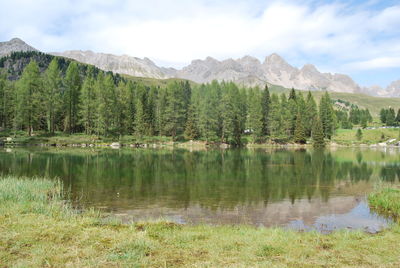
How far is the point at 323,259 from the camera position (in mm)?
10094

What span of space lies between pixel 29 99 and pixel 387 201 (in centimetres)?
8954

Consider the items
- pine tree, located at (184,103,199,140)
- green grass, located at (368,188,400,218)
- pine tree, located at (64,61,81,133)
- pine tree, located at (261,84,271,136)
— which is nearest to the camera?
green grass, located at (368,188,400,218)

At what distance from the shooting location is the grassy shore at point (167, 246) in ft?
30.4

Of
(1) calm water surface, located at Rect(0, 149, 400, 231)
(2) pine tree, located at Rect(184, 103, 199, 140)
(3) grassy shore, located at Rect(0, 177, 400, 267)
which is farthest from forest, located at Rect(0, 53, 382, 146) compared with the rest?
(3) grassy shore, located at Rect(0, 177, 400, 267)

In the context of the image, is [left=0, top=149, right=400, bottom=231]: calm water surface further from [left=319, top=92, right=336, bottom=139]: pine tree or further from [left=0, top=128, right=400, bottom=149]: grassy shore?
[left=319, top=92, right=336, bottom=139]: pine tree

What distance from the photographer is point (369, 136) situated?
14425 cm

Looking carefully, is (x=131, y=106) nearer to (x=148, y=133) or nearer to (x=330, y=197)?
(x=148, y=133)

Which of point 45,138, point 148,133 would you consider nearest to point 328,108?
point 148,133

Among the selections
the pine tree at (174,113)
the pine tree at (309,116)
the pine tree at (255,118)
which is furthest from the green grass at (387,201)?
the pine tree at (309,116)

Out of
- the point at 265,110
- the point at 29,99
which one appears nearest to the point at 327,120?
the point at 265,110

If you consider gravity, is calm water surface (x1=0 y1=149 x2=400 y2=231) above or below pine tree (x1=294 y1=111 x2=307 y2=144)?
below

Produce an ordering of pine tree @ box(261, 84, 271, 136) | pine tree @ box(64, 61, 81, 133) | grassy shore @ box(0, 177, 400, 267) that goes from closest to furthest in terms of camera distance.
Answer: grassy shore @ box(0, 177, 400, 267)
pine tree @ box(64, 61, 81, 133)
pine tree @ box(261, 84, 271, 136)

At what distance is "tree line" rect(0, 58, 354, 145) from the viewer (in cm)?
9112

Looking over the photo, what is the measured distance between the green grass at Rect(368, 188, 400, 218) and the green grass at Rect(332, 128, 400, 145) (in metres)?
114
